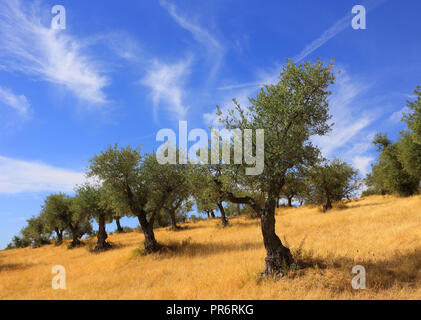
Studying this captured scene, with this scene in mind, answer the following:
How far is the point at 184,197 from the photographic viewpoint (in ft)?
89.0

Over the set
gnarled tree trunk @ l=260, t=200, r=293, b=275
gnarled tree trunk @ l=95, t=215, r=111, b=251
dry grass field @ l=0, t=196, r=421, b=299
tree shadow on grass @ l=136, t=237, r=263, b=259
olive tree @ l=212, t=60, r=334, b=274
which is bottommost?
gnarled tree trunk @ l=95, t=215, r=111, b=251

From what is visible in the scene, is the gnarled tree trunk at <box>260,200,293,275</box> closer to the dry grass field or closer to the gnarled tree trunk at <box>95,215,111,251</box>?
the dry grass field

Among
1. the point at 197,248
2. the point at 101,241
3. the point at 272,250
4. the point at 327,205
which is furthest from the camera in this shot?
the point at 327,205

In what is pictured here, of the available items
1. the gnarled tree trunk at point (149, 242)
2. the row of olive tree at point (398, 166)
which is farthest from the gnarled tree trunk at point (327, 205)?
the gnarled tree trunk at point (149, 242)

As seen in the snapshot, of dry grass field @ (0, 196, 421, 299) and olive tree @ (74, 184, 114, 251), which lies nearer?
dry grass field @ (0, 196, 421, 299)

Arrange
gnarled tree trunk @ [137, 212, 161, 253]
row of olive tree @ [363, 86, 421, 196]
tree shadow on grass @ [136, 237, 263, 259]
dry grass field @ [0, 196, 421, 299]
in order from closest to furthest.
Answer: dry grass field @ [0, 196, 421, 299]
tree shadow on grass @ [136, 237, 263, 259]
gnarled tree trunk @ [137, 212, 161, 253]
row of olive tree @ [363, 86, 421, 196]

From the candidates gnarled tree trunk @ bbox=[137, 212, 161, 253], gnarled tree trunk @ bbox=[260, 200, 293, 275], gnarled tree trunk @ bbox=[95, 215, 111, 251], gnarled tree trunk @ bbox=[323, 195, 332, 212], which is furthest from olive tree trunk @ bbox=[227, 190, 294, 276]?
gnarled tree trunk @ bbox=[323, 195, 332, 212]

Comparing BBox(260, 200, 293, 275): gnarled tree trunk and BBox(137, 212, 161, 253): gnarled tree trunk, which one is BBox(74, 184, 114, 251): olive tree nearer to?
Answer: BBox(137, 212, 161, 253): gnarled tree trunk

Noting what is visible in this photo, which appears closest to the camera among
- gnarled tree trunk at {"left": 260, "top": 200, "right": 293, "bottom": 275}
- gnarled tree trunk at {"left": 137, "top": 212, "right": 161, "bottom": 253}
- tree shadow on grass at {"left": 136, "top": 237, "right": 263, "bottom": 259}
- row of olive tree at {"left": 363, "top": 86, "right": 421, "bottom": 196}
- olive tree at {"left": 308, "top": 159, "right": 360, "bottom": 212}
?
gnarled tree trunk at {"left": 260, "top": 200, "right": 293, "bottom": 275}

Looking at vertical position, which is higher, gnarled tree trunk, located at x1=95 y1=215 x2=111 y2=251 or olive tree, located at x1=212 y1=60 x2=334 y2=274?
olive tree, located at x1=212 y1=60 x2=334 y2=274

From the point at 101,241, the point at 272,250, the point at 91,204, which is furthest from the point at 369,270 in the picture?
the point at 91,204

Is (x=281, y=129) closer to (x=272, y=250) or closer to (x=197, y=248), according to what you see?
(x=272, y=250)

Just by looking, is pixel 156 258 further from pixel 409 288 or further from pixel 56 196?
pixel 56 196

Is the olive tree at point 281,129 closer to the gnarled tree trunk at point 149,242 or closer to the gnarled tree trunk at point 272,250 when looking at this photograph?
the gnarled tree trunk at point 272,250
